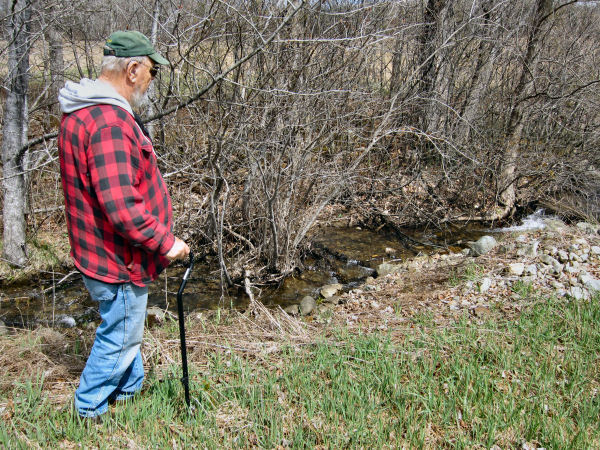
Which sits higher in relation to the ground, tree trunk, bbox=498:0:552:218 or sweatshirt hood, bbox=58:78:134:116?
sweatshirt hood, bbox=58:78:134:116

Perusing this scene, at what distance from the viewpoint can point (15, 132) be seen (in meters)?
6.20

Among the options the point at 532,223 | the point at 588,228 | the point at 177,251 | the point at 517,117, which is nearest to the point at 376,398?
the point at 177,251

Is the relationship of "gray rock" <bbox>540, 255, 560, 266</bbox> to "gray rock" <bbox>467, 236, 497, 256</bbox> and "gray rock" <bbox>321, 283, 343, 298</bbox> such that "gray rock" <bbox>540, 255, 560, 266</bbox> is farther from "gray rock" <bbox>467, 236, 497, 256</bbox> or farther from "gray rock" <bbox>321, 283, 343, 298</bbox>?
"gray rock" <bbox>321, 283, 343, 298</bbox>

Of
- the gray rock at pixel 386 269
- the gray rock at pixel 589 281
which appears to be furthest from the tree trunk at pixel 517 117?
the gray rock at pixel 589 281

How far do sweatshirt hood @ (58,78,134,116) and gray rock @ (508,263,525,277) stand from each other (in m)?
4.49

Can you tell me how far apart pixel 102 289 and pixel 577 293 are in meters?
4.09

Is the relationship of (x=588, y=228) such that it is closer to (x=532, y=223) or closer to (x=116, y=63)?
(x=532, y=223)

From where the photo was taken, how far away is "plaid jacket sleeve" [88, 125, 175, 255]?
2.28 metres

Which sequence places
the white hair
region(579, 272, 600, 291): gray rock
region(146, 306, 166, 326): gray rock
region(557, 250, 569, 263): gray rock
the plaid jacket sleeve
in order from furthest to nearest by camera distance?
region(557, 250, 569, 263): gray rock, region(146, 306, 166, 326): gray rock, region(579, 272, 600, 291): gray rock, the white hair, the plaid jacket sleeve

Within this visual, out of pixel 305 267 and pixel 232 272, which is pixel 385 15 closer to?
pixel 305 267

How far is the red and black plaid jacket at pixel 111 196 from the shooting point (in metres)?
2.29

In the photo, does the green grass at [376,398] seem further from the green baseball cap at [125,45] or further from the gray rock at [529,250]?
the gray rock at [529,250]

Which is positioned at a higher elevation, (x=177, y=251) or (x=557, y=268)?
(x=177, y=251)

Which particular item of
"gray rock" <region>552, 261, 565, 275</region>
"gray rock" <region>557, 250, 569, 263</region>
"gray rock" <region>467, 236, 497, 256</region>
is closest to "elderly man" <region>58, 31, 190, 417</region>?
"gray rock" <region>552, 261, 565, 275</region>
